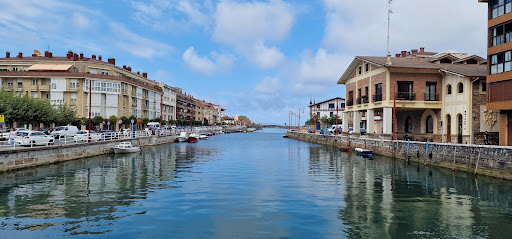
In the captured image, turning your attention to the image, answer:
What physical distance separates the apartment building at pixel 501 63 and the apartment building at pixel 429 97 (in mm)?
4536

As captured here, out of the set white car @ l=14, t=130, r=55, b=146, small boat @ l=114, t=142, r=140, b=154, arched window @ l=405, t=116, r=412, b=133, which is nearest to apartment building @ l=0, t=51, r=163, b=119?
small boat @ l=114, t=142, r=140, b=154

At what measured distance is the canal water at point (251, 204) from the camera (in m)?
13.4

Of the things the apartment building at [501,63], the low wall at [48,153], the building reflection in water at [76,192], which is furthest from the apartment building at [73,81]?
the apartment building at [501,63]

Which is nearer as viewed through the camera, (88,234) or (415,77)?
(88,234)

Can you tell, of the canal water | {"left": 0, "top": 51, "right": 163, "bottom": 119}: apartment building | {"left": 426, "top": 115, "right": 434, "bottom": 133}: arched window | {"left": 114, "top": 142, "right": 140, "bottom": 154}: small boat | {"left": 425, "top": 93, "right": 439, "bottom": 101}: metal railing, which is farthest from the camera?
{"left": 0, "top": 51, "right": 163, "bottom": 119}: apartment building

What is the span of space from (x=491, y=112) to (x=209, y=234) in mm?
37869

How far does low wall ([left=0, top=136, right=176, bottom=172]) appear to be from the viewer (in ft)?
90.1

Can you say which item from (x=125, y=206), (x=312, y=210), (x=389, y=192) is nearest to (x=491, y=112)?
(x=389, y=192)

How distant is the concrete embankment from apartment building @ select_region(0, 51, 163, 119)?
61.2m

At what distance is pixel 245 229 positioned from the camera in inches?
531

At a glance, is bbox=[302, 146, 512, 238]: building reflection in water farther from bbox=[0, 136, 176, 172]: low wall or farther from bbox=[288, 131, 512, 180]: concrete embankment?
bbox=[0, 136, 176, 172]: low wall

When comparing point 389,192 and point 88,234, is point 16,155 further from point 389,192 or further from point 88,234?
point 389,192

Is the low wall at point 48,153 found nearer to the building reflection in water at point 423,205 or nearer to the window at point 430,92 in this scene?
the building reflection in water at point 423,205

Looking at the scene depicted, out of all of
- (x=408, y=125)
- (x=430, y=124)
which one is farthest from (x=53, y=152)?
(x=408, y=125)
